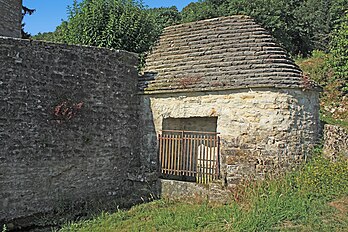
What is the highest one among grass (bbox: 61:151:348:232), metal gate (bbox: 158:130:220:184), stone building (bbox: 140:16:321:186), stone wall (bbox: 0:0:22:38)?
stone wall (bbox: 0:0:22:38)

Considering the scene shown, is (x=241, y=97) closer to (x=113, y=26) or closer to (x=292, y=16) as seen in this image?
(x=113, y=26)

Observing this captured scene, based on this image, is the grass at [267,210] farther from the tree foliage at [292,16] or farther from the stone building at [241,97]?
the tree foliage at [292,16]

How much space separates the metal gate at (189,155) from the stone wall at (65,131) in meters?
0.71

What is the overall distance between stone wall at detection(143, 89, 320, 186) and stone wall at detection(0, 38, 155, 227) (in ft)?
7.20

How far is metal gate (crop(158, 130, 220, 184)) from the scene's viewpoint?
8297 millimetres

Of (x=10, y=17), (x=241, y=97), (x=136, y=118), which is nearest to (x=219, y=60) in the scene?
(x=241, y=97)

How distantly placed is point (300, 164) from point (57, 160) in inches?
216

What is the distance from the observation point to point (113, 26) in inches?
401

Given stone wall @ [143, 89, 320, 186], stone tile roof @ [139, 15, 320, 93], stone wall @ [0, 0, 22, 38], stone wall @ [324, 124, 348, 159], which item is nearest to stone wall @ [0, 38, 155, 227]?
stone tile roof @ [139, 15, 320, 93]

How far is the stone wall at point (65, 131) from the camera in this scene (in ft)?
22.4

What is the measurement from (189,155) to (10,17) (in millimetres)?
8920

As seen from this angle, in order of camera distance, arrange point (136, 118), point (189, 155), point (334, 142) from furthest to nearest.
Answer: point (189, 155), point (136, 118), point (334, 142)

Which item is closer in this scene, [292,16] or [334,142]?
[334,142]

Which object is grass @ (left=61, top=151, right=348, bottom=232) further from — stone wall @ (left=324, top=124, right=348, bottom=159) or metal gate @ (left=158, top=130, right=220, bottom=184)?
metal gate @ (left=158, top=130, right=220, bottom=184)
